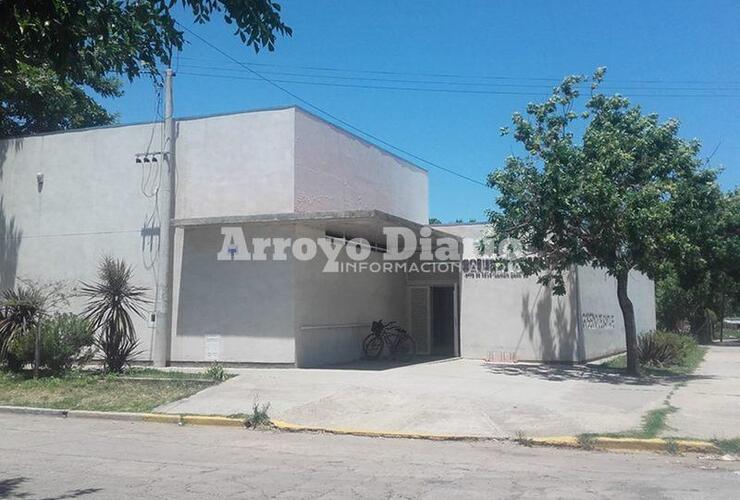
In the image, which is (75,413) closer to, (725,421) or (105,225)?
(105,225)

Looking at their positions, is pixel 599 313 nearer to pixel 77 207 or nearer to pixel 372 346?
pixel 372 346

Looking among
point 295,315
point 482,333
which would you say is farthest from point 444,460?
point 482,333

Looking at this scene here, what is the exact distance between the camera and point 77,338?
15.7m

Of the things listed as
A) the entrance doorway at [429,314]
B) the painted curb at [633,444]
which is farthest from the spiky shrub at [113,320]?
the painted curb at [633,444]

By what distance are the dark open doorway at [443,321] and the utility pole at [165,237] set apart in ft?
29.6

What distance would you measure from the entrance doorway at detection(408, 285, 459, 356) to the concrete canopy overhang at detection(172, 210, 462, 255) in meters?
4.40

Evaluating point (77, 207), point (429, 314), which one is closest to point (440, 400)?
point (429, 314)

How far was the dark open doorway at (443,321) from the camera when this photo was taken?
23203 mm

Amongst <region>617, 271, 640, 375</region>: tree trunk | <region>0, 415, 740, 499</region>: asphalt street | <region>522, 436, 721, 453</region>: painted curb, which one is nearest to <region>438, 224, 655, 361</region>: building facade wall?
<region>617, 271, 640, 375</region>: tree trunk

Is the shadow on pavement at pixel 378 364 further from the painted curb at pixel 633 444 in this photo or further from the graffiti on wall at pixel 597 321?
the painted curb at pixel 633 444

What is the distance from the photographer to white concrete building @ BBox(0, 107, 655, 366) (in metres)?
17.0

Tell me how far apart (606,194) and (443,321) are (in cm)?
1022

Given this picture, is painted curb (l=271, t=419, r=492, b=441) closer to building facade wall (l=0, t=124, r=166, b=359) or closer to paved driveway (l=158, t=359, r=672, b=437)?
paved driveway (l=158, t=359, r=672, b=437)

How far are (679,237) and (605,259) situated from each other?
62.8 inches
